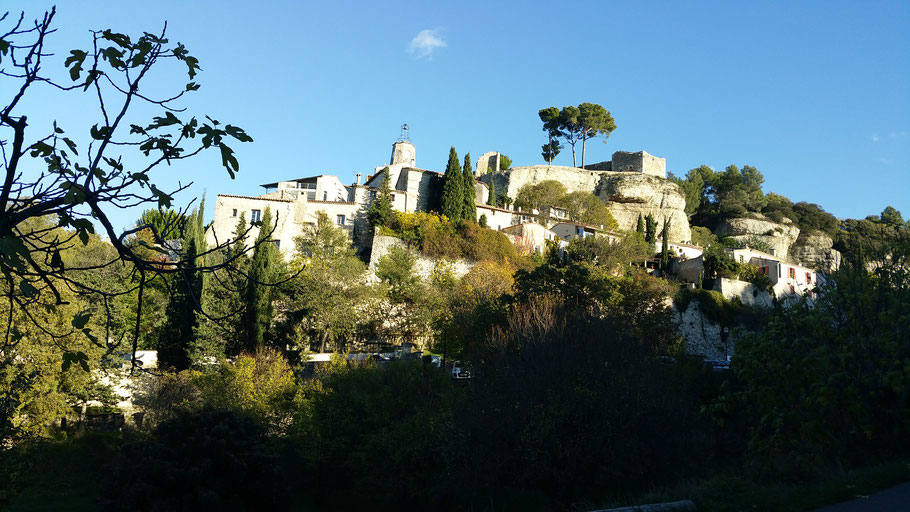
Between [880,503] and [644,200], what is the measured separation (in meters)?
67.5

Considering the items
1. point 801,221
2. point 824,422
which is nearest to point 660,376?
point 824,422

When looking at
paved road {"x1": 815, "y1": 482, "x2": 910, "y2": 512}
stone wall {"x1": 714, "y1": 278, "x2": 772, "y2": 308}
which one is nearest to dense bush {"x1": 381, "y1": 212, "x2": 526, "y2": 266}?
stone wall {"x1": 714, "y1": 278, "x2": 772, "y2": 308}

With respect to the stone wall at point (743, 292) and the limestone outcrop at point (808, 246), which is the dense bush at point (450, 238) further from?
the limestone outcrop at point (808, 246)

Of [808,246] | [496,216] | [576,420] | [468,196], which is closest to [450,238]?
[468,196]

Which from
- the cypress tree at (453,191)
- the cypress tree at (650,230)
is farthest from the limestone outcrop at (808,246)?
the cypress tree at (453,191)

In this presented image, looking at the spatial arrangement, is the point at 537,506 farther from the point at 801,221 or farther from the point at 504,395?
the point at 801,221

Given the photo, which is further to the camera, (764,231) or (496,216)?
(764,231)

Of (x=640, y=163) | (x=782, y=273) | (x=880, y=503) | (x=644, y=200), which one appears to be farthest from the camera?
(x=640, y=163)

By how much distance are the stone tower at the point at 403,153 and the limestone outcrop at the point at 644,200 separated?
74.1ft

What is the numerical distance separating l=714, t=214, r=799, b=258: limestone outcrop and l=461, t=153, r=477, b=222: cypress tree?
110 ft

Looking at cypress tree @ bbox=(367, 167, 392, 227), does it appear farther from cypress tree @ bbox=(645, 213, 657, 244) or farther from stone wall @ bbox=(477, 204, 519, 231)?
cypress tree @ bbox=(645, 213, 657, 244)

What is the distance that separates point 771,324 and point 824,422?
236cm

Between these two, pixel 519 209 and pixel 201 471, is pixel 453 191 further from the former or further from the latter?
pixel 201 471

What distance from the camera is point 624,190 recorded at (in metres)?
73.6
